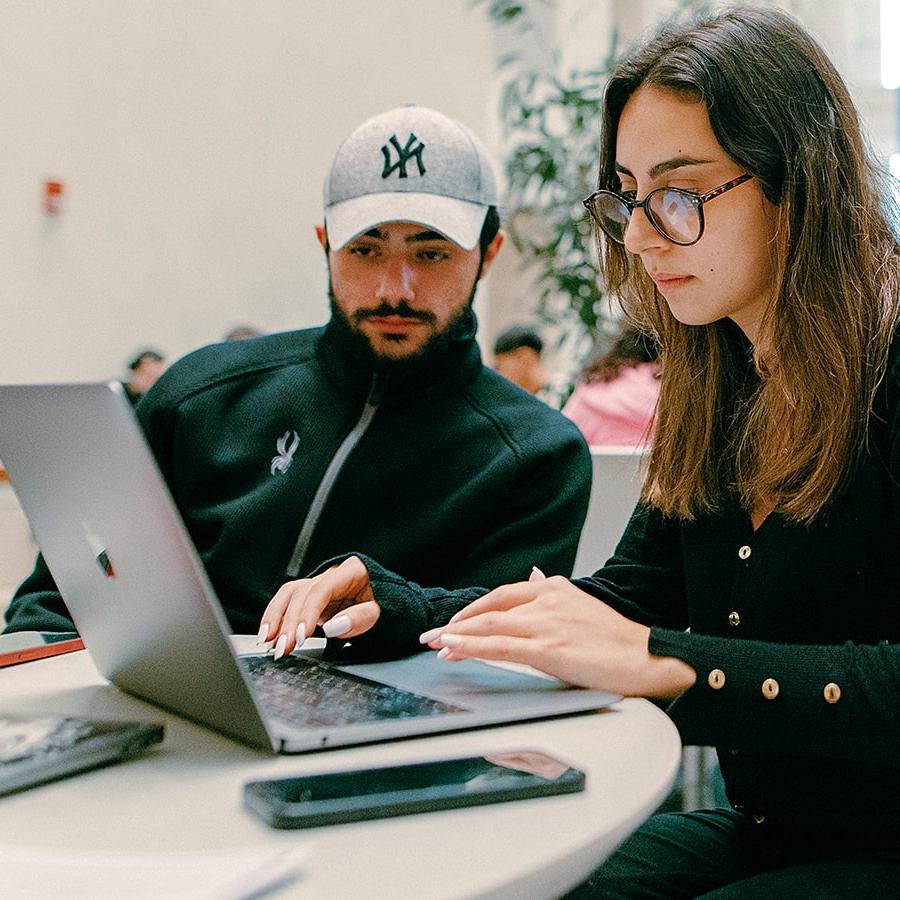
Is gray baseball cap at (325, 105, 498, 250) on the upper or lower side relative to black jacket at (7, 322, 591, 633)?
upper

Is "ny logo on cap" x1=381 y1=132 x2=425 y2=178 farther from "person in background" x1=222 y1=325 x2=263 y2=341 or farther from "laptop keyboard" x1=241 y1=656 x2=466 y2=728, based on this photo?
"person in background" x1=222 y1=325 x2=263 y2=341

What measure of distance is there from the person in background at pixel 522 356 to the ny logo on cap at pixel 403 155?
3587 millimetres

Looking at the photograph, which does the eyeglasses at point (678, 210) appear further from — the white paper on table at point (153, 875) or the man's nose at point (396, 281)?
the white paper on table at point (153, 875)

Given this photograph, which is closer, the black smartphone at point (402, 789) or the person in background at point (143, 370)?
the black smartphone at point (402, 789)

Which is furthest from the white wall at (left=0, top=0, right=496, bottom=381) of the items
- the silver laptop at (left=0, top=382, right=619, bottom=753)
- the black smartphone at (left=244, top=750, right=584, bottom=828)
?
the black smartphone at (left=244, top=750, right=584, bottom=828)

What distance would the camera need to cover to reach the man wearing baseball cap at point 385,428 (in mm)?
1660

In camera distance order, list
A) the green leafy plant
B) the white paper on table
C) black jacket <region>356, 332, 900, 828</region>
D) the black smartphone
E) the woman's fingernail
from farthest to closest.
Answer: 1. the green leafy plant
2. the woman's fingernail
3. black jacket <region>356, 332, 900, 828</region>
4. the black smartphone
5. the white paper on table

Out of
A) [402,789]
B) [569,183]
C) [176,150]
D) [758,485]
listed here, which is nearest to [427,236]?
[758,485]

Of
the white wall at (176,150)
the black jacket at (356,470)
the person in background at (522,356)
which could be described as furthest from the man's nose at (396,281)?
the person in background at (522,356)

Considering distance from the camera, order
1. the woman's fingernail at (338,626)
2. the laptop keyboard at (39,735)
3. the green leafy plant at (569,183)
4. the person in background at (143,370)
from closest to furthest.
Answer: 1. the laptop keyboard at (39,735)
2. the woman's fingernail at (338,626)
3. the green leafy plant at (569,183)
4. the person in background at (143,370)

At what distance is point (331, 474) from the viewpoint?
5.57 feet

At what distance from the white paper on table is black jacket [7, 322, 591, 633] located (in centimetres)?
96

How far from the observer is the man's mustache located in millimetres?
1746

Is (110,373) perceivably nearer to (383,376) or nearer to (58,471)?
(383,376)
